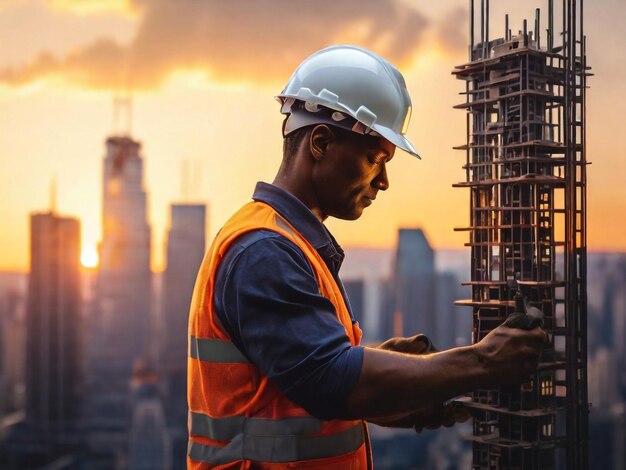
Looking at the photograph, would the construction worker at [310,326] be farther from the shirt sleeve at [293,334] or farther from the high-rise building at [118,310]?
the high-rise building at [118,310]

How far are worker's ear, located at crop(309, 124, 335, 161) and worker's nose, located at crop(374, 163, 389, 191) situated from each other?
0.65 ft

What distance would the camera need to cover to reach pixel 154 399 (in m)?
34.3

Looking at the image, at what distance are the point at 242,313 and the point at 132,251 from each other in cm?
3589

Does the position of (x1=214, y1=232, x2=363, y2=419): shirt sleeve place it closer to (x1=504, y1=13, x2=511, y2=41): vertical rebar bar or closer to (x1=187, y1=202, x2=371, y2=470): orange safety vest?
(x1=187, y1=202, x2=371, y2=470): orange safety vest

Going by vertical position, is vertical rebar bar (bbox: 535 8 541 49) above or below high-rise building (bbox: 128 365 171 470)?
above

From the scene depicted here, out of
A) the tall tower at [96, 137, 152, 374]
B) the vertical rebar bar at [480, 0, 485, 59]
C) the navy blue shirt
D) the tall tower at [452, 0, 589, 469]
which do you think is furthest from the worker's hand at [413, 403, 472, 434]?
the tall tower at [96, 137, 152, 374]

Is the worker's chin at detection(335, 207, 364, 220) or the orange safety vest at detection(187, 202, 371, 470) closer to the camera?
the orange safety vest at detection(187, 202, 371, 470)

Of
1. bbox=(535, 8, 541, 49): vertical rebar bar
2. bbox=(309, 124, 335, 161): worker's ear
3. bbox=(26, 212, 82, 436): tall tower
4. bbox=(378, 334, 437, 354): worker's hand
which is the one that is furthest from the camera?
bbox=(26, 212, 82, 436): tall tower

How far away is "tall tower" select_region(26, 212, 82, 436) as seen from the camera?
3262cm

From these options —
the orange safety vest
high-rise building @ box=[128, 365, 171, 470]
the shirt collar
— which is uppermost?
the shirt collar

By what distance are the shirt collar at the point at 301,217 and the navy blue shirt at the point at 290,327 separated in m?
0.25

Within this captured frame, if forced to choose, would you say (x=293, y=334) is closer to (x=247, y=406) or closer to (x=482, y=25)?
(x=247, y=406)

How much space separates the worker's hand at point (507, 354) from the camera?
1845 mm

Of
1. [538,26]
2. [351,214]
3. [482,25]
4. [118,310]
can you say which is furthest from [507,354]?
[118,310]
